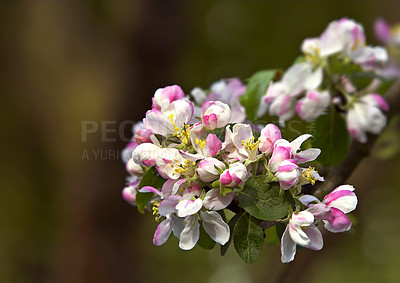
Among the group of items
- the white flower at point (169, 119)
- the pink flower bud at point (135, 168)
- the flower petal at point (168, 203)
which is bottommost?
the pink flower bud at point (135, 168)

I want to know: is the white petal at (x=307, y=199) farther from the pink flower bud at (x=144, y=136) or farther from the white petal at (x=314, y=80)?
the white petal at (x=314, y=80)

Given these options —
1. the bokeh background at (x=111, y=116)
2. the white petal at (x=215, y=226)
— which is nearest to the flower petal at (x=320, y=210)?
the white petal at (x=215, y=226)

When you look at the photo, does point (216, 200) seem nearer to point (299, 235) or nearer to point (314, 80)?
point (299, 235)

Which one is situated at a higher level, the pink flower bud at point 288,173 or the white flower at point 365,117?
the pink flower bud at point 288,173

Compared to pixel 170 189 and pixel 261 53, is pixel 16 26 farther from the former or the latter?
pixel 170 189

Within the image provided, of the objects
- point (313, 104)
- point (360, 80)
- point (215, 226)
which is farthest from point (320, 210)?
point (360, 80)

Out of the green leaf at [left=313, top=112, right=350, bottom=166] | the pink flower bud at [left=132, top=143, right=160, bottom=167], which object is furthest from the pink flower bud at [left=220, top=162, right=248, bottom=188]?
the green leaf at [left=313, top=112, right=350, bottom=166]

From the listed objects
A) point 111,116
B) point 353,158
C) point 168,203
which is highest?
point 168,203

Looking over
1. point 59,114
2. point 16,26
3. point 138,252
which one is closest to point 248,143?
point 138,252
